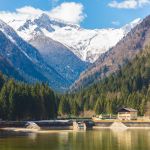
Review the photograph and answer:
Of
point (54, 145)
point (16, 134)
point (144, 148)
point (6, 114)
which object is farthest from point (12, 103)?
point (144, 148)

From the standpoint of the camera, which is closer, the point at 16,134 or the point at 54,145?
the point at 54,145

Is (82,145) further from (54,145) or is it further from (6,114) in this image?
(6,114)

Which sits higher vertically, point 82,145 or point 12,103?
point 12,103

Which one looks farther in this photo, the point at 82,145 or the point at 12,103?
the point at 12,103

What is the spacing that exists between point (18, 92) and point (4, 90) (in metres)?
6.23

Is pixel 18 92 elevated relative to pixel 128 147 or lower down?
elevated

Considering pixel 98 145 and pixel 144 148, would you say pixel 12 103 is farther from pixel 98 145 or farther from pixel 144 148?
pixel 144 148

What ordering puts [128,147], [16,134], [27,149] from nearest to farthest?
1. [27,149]
2. [128,147]
3. [16,134]

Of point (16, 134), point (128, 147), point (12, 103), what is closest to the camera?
point (128, 147)

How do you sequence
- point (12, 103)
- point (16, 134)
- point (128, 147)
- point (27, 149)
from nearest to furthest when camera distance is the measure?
1. point (27, 149)
2. point (128, 147)
3. point (16, 134)
4. point (12, 103)

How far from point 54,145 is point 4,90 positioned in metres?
74.1

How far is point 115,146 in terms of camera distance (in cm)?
11956

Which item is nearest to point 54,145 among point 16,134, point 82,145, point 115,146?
point 82,145

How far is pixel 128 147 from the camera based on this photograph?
384 ft
